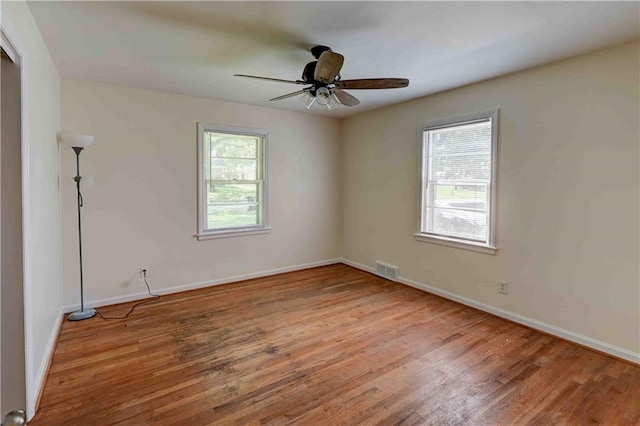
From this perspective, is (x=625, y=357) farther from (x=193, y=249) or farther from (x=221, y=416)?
(x=193, y=249)

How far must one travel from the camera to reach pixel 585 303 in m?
2.85

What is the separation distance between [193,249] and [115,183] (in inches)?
46.5

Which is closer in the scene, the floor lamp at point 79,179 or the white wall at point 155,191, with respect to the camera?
the floor lamp at point 79,179

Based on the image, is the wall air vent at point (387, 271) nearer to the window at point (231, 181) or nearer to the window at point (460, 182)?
the window at point (460, 182)

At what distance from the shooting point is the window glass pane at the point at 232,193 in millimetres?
4445

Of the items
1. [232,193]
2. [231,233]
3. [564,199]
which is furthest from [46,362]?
[564,199]

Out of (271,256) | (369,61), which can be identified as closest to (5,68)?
(369,61)

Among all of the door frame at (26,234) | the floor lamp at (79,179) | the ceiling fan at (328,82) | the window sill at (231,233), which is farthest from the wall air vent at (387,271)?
the door frame at (26,234)

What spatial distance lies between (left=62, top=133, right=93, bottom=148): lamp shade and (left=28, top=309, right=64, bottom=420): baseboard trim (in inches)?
63.7

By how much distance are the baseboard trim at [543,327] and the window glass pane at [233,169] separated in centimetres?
267

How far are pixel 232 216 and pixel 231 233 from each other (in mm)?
245

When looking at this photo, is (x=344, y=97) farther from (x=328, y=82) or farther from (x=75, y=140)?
(x=75, y=140)

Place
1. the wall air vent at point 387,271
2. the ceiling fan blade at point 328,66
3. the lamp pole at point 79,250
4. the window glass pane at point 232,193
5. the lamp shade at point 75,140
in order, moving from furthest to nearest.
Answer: the wall air vent at point 387,271 < the window glass pane at point 232,193 < the lamp pole at point 79,250 < the lamp shade at point 75,140 < the ceiling fan blade at point 328,66

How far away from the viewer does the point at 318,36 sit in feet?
8.10
